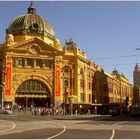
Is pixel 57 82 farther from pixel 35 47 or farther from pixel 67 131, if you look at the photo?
pixel 67 131

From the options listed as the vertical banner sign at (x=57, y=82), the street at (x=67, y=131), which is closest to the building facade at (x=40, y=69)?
the vertical banner sign at (x=57, y=82)

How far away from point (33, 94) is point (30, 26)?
19.2 metres

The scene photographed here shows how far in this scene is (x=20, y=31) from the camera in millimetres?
104375

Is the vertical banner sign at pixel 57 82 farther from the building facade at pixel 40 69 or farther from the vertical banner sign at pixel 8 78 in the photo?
the vertical banner sign at pixel 8 78

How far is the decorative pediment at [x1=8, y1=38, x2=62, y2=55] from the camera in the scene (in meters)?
96.8

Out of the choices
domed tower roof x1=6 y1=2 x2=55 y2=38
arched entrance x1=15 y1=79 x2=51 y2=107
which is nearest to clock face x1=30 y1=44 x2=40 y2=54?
domed tower roof x1=6 y1=2 x2=55 y2=38

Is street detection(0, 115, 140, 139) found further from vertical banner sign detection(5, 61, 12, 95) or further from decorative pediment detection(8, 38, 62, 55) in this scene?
decorative pediment detection(8, 38, 62, 55)

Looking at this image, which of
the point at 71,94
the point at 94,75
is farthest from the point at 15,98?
the point at 94,75

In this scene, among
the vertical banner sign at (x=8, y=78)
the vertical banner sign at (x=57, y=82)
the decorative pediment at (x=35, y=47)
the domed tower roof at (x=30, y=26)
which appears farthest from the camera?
the domed tower roof at (x=30, y=26)

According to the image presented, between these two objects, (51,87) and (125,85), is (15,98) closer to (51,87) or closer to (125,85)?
(51,87)

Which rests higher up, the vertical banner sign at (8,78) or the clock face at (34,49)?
the clock face at (34,49)

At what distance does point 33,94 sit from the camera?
94688mm

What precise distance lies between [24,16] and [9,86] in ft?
76.0

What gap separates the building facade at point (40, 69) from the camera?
94562mm
